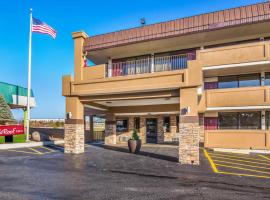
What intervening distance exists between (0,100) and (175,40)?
18.1 meters

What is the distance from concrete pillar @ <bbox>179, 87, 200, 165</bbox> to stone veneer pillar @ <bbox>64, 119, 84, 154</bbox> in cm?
731

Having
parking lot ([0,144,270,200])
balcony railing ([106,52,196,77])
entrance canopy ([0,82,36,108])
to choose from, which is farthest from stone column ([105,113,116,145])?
entrance canopy ([0,82,36,108])

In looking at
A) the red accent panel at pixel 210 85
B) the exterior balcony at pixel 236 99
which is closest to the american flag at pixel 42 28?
the red accent panel at pixel 210 85

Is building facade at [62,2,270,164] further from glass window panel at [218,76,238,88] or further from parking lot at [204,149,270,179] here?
parking lot at [204,149,270,179]

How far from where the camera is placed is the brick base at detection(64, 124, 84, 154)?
15.5m

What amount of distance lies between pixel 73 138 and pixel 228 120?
1239 centimetres

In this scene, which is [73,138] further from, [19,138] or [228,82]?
[228,82]

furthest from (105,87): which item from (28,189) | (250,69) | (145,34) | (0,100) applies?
(0,100)

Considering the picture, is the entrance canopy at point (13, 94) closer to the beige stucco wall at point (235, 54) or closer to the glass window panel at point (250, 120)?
the beige stucco wall at point (235, 54)

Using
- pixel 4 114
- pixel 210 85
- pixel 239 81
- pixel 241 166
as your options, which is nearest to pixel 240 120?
pixel 239 81

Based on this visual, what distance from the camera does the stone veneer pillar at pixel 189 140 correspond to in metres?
12.2

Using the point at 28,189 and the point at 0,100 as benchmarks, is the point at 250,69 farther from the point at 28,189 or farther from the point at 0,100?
the point at 0,100

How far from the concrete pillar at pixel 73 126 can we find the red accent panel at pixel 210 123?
10314mm

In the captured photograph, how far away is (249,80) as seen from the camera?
58.6ft
